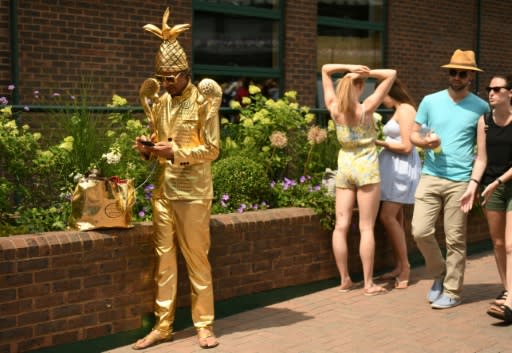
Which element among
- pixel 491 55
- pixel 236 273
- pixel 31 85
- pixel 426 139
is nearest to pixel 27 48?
pixel 31 85

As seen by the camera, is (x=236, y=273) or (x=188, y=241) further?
(x=236, y=273)

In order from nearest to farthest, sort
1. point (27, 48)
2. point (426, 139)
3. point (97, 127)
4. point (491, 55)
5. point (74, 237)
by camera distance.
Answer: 1. point (74, 237)
2. point (426, 139)
3. point (97, 127)
4. point (27, 48)
5. point (491, 55)

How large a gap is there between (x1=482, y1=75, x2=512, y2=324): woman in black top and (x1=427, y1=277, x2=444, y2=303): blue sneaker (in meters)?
0.62

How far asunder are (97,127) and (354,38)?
677 centimetres

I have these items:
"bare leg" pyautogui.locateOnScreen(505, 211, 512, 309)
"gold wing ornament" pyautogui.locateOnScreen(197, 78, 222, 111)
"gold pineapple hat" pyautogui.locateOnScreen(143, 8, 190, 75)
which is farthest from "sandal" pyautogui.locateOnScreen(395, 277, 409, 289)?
"gold pineapple hat" pyautogui.locateOnScreen(143, 8, 190, 75)

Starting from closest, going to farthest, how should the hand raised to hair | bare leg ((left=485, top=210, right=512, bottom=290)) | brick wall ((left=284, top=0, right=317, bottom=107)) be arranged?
bare leg ((left=485, top=210, right=512, bottom=290)) → the hand raised to hair → brick wall ((left=284, top=0, right=317, bottom=107))

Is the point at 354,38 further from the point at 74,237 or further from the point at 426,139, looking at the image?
the point at 74,237

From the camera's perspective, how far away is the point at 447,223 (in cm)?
709

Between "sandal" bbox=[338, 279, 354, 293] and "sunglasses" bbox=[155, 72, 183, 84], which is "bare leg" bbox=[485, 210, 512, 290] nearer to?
"sandal" bbox=[338, 279, 354, 293]

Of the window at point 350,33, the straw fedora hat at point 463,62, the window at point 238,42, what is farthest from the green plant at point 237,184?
the window at point 350,33

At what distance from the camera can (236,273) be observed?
22.9 ft

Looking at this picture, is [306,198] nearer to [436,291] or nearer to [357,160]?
[357,160]

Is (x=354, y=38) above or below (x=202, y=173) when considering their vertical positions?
above

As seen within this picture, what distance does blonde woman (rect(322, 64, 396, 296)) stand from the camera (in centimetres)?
746
